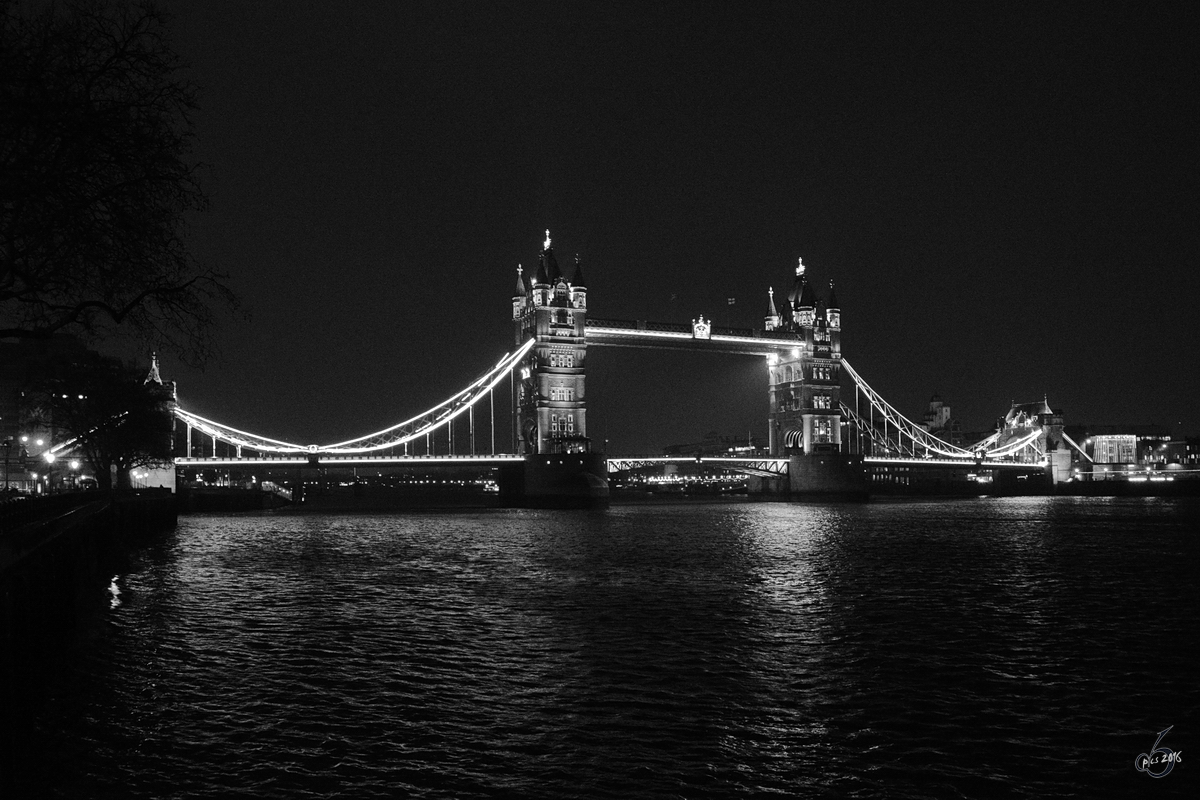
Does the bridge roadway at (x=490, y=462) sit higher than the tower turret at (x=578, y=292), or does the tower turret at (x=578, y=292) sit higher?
the tower turret at (x=578, y=292)

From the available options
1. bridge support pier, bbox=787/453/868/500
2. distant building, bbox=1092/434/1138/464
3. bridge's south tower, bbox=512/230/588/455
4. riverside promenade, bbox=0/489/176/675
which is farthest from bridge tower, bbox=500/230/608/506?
distant building, bbox=1092/434/1138/464

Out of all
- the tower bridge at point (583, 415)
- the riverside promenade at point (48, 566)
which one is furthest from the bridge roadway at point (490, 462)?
the riverside promenade at point (48, 566)

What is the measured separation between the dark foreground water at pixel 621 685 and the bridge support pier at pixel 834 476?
7477 cm

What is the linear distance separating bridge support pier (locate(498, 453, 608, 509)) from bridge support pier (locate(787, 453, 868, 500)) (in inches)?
1104

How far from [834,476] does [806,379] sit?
12449 mm

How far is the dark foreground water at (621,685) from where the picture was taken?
11523 mm

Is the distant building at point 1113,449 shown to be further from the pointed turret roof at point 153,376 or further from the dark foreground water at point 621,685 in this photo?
the dark foreground water at point 621,685

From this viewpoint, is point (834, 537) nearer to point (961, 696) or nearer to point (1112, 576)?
point (1112, 576)

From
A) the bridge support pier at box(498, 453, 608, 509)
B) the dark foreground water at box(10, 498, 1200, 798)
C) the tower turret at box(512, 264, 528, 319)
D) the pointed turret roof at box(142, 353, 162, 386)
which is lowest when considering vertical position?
the dark foreground water at box(10, 498, 1200, 798)

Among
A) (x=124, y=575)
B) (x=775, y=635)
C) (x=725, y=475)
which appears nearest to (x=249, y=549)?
(x=124, y=575)

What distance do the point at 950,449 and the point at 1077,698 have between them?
13058 centimetres

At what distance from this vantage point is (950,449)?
140000 millimetres

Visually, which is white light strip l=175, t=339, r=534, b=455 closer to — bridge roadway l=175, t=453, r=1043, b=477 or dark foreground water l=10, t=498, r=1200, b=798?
bridge roadway l=175, t=453, r=1043, b=477

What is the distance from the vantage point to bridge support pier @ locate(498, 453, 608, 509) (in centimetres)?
8881
